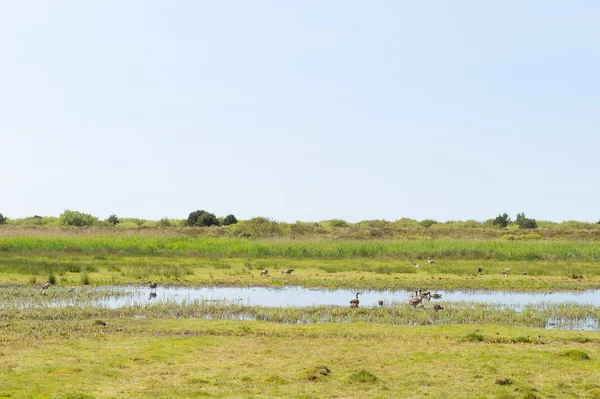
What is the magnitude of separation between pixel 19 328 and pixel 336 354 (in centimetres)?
898

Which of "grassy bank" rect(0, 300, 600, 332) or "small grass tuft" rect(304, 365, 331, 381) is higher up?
"grassy bank" rect(0, 300, 600, 332)

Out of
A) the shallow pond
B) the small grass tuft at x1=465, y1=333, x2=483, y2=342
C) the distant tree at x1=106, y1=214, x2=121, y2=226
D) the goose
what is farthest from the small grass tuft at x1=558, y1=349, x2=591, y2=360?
the distant tree at x1=106, y1=214, x2=121, y2=226

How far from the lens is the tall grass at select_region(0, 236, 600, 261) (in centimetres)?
4738

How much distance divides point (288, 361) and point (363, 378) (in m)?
2.32

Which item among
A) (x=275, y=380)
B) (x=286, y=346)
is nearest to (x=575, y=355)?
(x=286, y=346)

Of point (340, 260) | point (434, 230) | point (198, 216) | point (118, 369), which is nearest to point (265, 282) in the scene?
point (340, 260)

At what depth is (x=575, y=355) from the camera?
15.1 metres

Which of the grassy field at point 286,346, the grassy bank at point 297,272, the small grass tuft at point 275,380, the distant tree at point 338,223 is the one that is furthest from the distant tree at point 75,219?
the small grass tuft at point 275,380

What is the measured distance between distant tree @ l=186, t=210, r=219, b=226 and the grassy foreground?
70.8 metres

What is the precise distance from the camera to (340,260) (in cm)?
4441

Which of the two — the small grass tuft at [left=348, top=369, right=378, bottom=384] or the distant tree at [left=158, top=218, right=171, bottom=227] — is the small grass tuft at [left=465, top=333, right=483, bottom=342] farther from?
the distant tree at [left=158, top=218, right=171, bottom=227]

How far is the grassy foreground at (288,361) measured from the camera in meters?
12.5

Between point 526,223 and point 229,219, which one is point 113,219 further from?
point 526,223

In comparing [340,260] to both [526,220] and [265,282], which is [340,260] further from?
[526,220]
